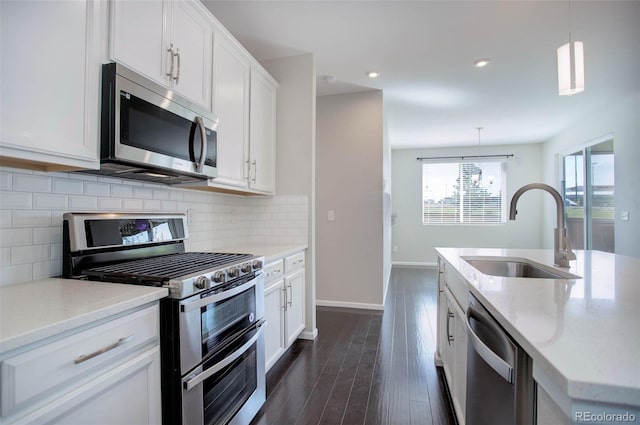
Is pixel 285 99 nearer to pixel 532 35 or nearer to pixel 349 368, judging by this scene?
pixel 532 35

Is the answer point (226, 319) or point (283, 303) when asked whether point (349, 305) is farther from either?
point (226, 319)

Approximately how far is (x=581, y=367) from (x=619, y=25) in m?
3.19

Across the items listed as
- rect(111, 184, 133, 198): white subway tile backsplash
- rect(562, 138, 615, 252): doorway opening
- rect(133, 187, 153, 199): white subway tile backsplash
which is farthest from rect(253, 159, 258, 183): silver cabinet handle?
rect(562, 138, 615, 252): doorway opening

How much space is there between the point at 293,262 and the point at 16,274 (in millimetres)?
1629

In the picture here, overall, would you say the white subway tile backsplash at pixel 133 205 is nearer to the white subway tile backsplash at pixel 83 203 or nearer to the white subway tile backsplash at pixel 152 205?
the white subway tile backsplash at pixel 152 205

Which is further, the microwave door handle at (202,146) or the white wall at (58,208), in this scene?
the microwave door handle at (202,146)

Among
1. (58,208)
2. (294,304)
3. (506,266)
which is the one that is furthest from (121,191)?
(506,266)

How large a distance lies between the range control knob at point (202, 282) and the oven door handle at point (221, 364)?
1.15 ft

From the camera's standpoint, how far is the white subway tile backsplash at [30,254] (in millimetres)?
1186

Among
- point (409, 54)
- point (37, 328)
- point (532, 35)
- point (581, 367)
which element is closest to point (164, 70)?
point (37, 328)

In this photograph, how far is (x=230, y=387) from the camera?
1.48 meters

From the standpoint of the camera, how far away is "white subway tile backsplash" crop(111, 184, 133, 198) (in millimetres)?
1603

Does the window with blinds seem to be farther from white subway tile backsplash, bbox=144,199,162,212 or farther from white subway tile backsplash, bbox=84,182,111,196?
white subway tile backsplash, bbox=84,182,111,196

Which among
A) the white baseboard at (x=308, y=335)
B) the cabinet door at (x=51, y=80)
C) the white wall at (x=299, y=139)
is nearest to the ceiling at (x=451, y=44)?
the white wall at (x=299, y=139)
